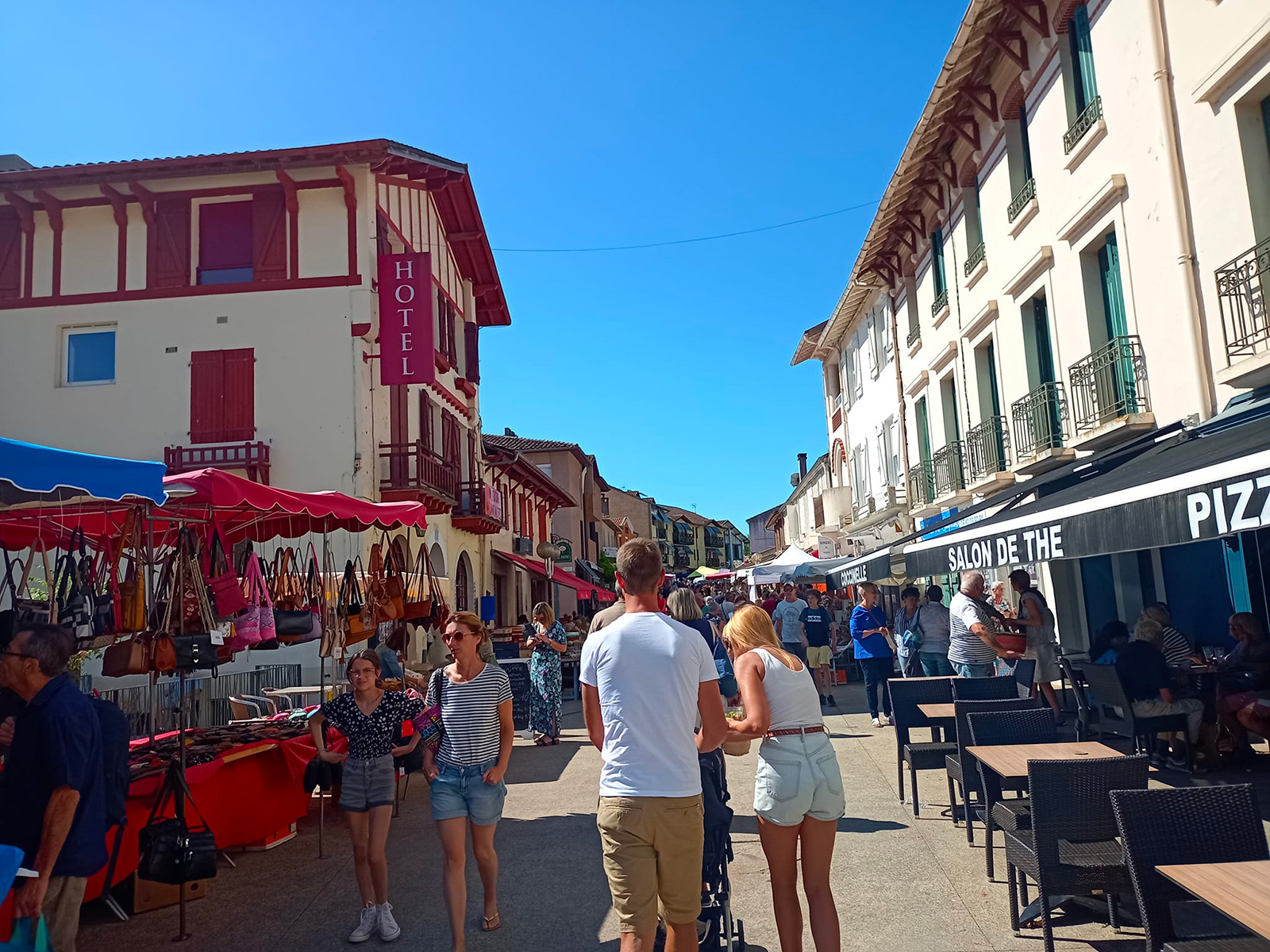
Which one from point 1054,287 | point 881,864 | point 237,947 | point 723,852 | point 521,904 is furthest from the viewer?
point 1054,287

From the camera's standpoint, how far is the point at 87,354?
17578mm

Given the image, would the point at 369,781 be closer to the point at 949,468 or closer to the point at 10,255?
the point at 949,468

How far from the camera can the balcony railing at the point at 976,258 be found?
15839 mm

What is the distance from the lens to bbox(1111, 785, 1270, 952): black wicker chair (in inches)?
138

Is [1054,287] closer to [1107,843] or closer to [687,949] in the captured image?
[1107,843]

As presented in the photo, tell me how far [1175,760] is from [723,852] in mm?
5582

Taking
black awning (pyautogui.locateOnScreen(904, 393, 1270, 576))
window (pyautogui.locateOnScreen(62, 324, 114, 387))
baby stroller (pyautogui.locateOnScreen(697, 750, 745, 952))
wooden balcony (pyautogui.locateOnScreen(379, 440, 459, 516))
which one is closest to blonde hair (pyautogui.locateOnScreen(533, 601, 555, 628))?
black awning (pyautogui.locateOnScreen(904, 393, 1270, 576))

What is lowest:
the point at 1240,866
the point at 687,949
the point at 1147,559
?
the point at 687,949

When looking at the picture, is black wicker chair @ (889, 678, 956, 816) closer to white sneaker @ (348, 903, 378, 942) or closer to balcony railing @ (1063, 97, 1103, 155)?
white sneaker @ (348, 903, 378, 942)

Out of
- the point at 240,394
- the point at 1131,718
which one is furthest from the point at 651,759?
the point at 240,394

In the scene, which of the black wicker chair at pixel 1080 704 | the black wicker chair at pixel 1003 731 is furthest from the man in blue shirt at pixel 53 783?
the black wicker chair at pixel 1080 704

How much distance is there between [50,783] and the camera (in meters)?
3.66

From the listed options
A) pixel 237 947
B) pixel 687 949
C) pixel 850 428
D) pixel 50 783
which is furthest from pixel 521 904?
pixel 850 428

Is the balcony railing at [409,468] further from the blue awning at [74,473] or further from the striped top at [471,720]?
the striped top at [471,720]
